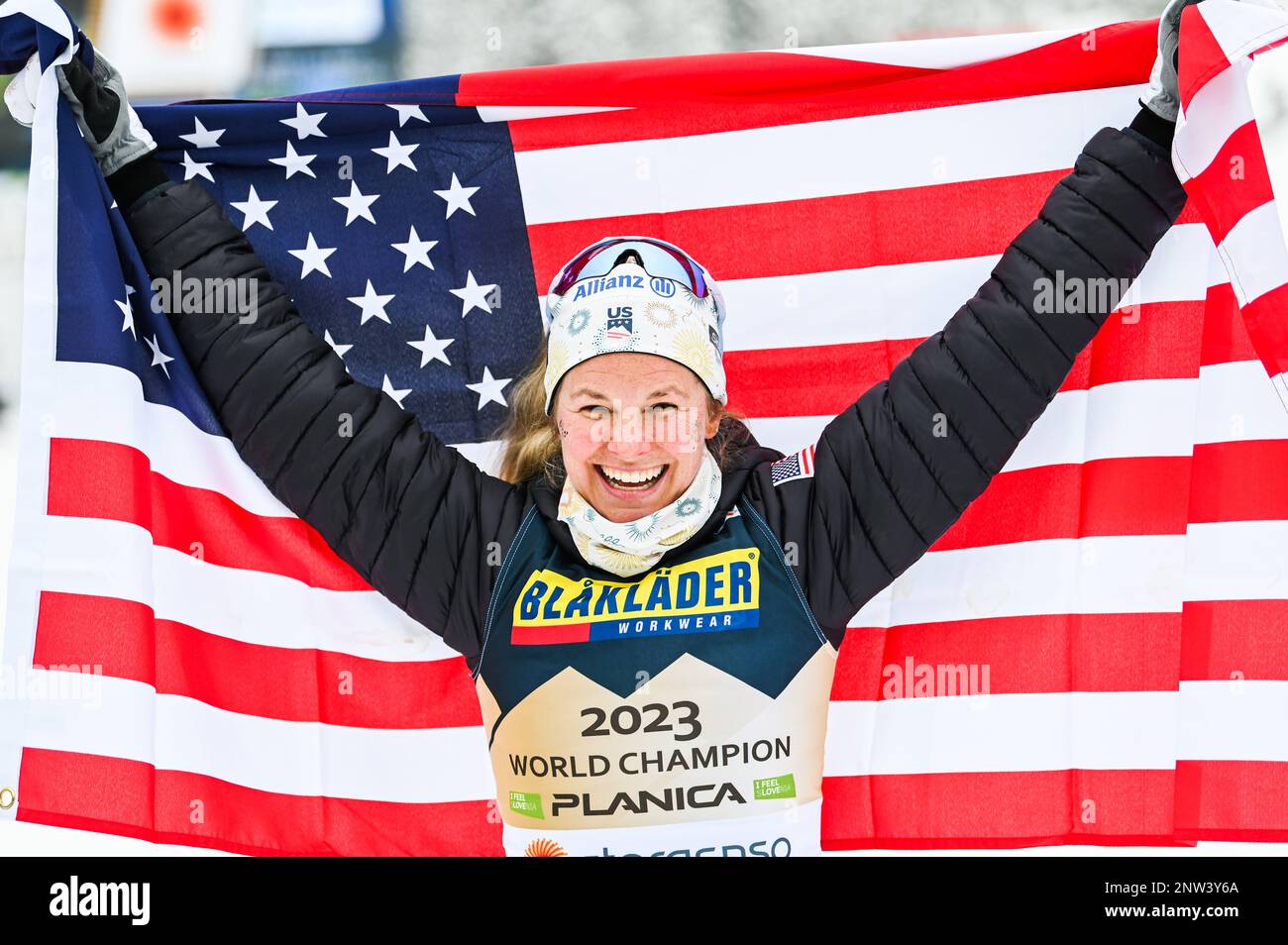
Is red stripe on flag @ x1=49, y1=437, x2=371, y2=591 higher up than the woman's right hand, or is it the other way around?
the woman's right hand

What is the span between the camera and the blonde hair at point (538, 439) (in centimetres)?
303

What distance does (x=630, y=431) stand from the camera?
8.99ft

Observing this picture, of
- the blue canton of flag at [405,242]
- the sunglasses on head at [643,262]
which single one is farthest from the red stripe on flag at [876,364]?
the blue canton of flag at [405,242]

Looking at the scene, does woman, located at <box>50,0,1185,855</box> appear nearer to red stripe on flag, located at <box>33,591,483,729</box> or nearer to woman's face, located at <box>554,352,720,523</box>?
woman's face, located at <box>554,352,720,523</box>

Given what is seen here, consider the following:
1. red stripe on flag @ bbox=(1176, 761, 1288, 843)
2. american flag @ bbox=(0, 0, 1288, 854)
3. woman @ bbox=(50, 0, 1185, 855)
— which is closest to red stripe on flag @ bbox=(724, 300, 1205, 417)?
american flag @ bbox=(0, 0, 1288, 854)

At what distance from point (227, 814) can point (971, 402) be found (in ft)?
6.24

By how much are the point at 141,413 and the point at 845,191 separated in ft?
5.59

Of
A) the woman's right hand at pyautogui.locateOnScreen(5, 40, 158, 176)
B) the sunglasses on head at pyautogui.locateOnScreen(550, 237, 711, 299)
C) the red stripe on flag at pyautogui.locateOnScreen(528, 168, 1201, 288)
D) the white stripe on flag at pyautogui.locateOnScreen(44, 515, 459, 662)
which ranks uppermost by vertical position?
the woman's right hand at pyautogui.locateOnScreen(5, 40, 158, 176)

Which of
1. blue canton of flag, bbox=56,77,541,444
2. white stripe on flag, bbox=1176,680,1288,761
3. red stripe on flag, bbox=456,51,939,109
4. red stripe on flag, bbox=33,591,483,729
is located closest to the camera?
red stripe on flag, bbox=33,591,483,729

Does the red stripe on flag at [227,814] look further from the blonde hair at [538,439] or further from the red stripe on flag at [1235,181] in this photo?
the red stripe on flag at [1235,181]

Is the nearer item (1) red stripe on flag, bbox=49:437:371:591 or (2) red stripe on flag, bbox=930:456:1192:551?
(1) red stripe on flag, bbox=49:437:371:591

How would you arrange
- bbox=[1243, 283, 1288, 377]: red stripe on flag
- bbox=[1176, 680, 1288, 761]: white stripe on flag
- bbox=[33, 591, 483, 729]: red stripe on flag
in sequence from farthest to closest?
bbox=[1176, 680, 1288, 761]: white stripe on flag, bbox=[33, 591, 483, 729]: red stripe on flag, bbox=[1243, 283, 1288, 377]: red stripe on flag

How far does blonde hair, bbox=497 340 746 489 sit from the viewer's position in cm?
303

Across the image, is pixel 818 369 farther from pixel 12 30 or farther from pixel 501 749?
pixel 12 30
